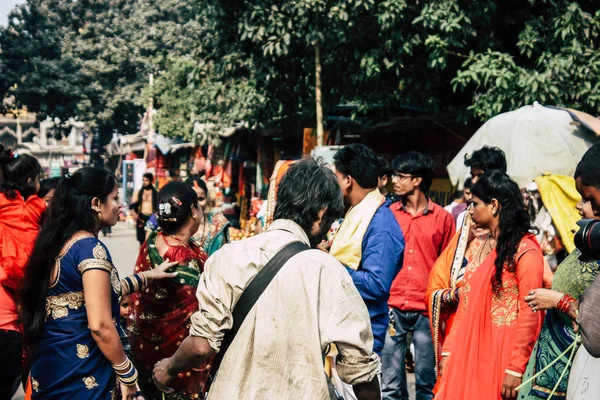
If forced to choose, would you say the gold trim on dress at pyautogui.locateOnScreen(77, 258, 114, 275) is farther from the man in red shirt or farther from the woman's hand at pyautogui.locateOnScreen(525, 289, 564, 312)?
the man in red shirt

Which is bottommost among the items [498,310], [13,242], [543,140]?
[498,310]

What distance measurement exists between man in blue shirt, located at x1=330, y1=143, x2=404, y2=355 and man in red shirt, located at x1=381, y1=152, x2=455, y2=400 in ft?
2.84

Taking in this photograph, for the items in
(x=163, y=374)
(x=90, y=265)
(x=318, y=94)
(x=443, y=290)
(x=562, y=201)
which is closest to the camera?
(x=163, y=374)

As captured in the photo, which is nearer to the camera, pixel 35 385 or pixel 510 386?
pixel 35 385

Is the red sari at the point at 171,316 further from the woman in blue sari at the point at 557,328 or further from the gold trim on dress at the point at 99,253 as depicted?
the woman in blue sari at the point at 557,328

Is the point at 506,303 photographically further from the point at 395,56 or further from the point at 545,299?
the point at 395,56

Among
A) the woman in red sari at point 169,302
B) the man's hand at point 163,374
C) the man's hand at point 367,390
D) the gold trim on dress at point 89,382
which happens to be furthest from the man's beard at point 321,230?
the woman in red sari at point 169,302

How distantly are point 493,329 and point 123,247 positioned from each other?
55.5 ft

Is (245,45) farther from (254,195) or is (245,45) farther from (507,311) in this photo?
(507,311)

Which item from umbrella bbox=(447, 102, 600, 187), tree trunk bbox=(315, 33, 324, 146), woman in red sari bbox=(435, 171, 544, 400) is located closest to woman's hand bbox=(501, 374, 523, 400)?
woman in red sari bbox=(435, 171, 544, 400)

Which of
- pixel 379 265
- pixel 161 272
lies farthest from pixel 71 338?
pixel 379 265

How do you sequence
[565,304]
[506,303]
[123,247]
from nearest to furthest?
[565,304]
[506,303]
[123,247]

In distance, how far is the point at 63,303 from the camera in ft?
10.7

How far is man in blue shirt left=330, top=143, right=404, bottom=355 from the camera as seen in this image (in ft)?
13.8
